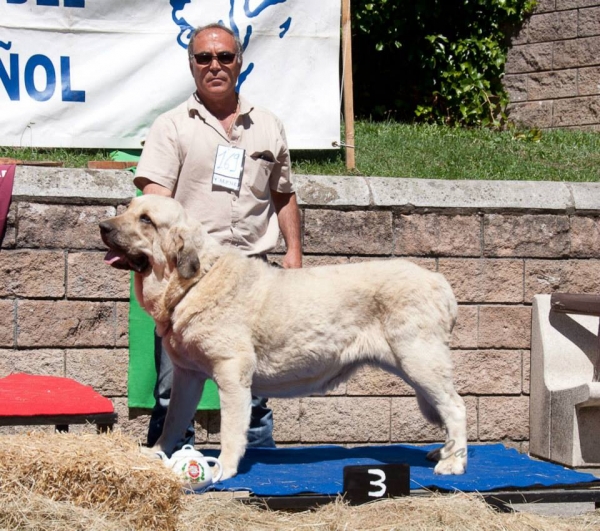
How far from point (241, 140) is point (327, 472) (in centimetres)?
193

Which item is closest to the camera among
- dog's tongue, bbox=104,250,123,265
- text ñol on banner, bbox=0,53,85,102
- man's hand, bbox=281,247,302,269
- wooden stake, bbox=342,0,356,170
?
dog's tongue, bbox=104,250,123,265

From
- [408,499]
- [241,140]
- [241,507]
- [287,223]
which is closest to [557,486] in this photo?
[408,499]

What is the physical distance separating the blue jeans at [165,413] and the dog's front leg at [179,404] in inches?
14.0

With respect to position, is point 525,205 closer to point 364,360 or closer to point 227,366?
point 364,360

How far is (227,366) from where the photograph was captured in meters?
4.75

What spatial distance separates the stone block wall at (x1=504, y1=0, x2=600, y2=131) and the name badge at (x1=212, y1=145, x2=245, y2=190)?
6.45 m

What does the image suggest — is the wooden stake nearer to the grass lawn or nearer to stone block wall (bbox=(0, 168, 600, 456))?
the grass lawn

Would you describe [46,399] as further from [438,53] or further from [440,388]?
[438,53]

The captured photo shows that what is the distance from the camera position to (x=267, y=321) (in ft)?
16.1

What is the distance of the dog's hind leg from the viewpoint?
196 inches

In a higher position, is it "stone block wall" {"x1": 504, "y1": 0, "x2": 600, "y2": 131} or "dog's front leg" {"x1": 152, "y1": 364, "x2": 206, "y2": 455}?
"stone block wall" {"x1": 504, "y1": 0, "x2": 600, "y2": 131}

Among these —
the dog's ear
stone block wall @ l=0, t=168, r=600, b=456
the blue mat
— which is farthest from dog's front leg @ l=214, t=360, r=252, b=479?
stone block wall @ l=0, t=168, r=600, b=456

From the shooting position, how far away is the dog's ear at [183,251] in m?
4.75

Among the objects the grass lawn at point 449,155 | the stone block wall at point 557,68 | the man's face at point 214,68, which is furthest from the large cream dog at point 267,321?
the stone block wall at point 557,68
